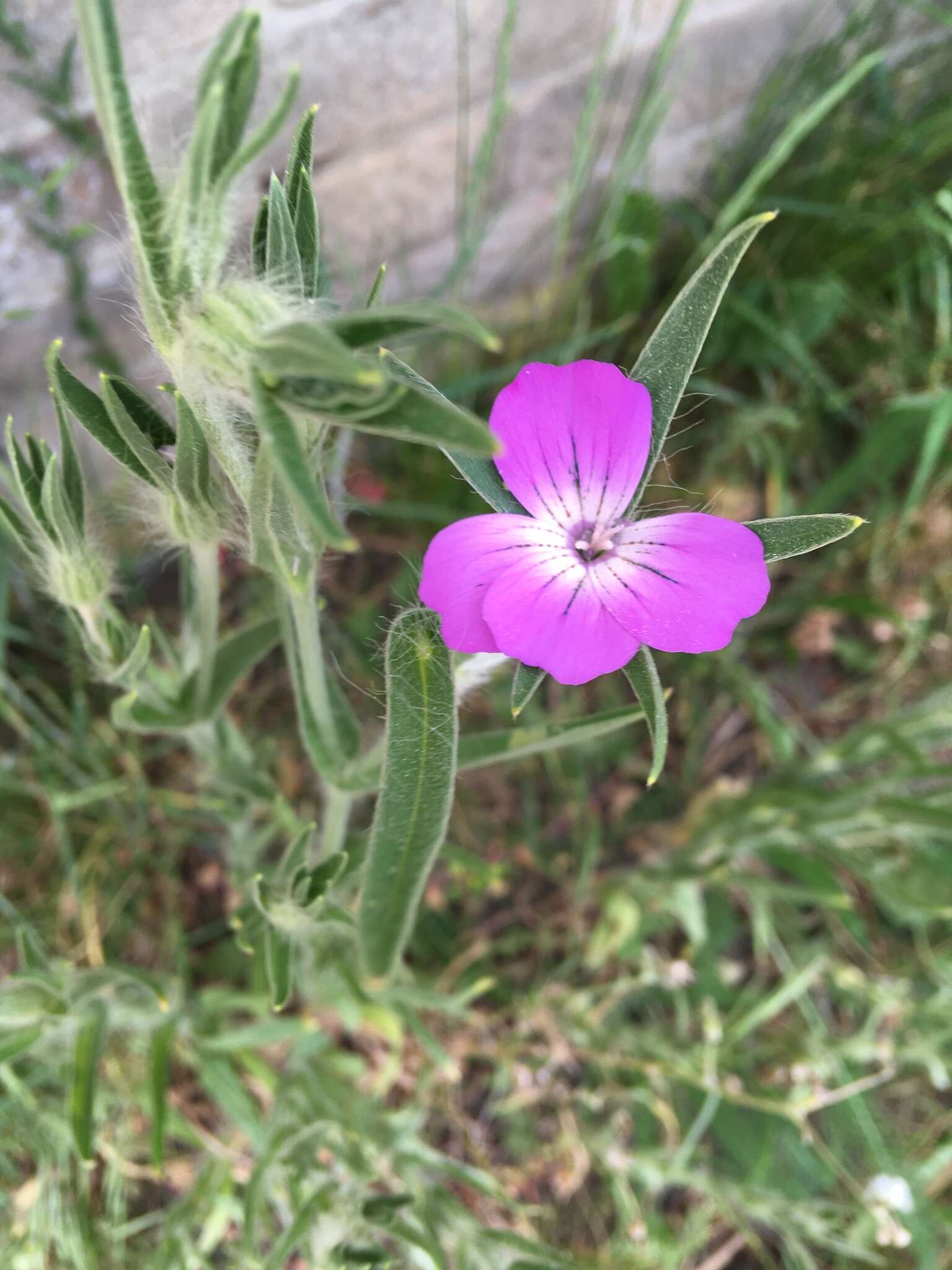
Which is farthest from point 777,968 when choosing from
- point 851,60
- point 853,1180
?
point 851,60

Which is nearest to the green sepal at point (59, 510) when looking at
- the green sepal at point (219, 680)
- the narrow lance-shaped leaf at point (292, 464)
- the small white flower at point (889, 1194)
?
the green sepal at point (219, 680)

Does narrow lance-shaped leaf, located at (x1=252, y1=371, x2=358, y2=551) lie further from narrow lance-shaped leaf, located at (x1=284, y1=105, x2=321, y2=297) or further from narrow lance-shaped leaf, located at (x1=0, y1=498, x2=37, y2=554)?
narrow lance-shaped leaf, located at (x1=0, y1=498, x2=37, y2=554)

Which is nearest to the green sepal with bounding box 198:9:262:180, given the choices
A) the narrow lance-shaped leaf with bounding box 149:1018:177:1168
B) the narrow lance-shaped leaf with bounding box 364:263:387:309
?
the narrow lance-shaped leaf with bounding box 364:263:387:309

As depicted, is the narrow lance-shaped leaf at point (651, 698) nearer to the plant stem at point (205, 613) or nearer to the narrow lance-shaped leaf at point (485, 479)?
the narrow lance-shaped leaf at point (485, 479)

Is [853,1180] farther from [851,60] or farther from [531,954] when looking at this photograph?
[851,60]

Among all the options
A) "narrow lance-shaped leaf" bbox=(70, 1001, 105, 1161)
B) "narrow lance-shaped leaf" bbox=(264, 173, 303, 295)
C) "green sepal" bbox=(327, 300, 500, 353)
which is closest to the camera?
"green sepal" bbox=(327, 300, 500, 353)

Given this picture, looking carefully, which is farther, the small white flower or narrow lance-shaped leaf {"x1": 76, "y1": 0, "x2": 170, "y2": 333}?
the small white flower

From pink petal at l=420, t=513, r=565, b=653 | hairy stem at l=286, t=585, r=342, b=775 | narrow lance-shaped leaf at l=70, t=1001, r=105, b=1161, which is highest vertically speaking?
pink petal at l=420, t=513, r=565, b=653
